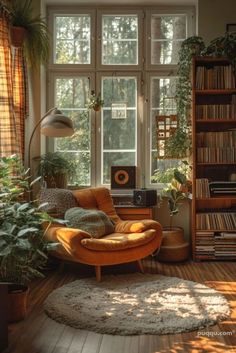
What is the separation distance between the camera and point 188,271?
398cm

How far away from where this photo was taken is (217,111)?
435 centimetres

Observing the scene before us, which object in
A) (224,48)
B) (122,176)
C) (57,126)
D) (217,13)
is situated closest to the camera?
(57,126)

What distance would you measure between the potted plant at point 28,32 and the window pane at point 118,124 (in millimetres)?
976

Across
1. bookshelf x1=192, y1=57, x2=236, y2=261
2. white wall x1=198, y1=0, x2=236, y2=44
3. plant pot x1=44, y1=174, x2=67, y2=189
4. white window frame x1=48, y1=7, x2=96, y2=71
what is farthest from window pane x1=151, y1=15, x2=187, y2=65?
plant pot x1=44, y1=174, x2=67, y2=189

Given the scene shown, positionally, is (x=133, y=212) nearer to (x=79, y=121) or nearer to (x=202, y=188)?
(x=202, y=188)

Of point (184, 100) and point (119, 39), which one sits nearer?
point (184, 100)

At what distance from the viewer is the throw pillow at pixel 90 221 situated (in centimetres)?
376

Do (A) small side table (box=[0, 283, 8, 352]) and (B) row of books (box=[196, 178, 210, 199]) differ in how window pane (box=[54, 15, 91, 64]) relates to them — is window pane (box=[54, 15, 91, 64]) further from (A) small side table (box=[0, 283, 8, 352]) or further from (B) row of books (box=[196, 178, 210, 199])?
(A) small side table (box=[0, 283, 8, 352])

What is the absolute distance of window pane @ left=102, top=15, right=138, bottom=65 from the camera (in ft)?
16.0

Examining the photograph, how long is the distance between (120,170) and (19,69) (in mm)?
1636

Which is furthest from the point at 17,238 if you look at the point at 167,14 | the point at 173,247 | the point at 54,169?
the point at 167,14

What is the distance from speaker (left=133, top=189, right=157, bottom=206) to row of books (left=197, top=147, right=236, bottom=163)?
25.3 inches

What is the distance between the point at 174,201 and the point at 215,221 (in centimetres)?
51

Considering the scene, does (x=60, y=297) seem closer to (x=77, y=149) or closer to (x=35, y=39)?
(x=77, y=149)
